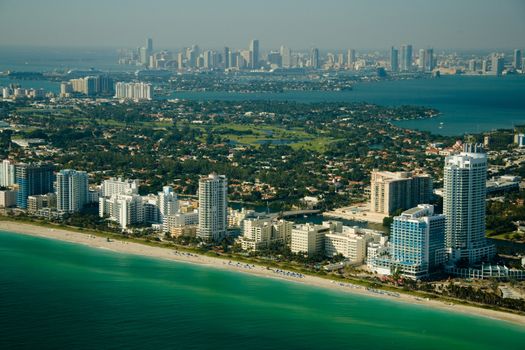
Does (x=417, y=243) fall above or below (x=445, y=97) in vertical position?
below

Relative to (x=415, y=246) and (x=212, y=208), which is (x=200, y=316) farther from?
(x=212, y=208)

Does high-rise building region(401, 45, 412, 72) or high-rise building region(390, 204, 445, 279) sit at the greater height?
high-rise building region(401, 45, 412, 72)

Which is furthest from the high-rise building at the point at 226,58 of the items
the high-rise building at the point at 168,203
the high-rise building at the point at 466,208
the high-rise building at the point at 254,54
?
the high-rise building at the point at 466,208

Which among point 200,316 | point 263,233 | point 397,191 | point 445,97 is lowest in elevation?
point 200,316

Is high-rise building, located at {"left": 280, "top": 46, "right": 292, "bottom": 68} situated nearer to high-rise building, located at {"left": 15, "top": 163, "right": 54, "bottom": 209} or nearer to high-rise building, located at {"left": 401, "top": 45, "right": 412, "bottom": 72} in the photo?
high-rise building, located at {"left": 401, "top": 45, "right": 412, "bottom": 72}

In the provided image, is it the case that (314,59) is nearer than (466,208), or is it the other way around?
(466,208)

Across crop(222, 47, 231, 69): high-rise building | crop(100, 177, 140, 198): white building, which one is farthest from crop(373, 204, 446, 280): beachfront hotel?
crop(222, 47, 231, 69): high-rise building

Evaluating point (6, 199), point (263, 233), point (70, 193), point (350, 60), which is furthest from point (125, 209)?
point (350, 60)

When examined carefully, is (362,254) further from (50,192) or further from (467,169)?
(50,192)
